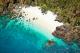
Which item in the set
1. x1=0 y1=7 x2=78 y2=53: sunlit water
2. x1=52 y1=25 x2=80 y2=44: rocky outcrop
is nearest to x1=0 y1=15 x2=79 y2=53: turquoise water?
x1=0 y1=7 x2=78 y2=53: sunlit water

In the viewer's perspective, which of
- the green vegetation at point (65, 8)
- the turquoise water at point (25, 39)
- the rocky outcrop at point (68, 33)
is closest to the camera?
the turquoise water at point (25, 39)

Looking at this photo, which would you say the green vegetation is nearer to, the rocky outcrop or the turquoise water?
the rocky outcrop

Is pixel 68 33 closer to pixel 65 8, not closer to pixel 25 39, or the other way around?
pixel 65 8

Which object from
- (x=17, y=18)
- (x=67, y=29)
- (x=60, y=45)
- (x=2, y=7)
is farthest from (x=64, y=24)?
(x=2, y=7)

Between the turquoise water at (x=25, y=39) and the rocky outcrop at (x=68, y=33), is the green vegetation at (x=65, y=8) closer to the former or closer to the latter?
the rocky outcrop at (x=68, y=33)

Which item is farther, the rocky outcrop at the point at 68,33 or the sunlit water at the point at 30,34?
the rocky outcrop at the point at 68,33

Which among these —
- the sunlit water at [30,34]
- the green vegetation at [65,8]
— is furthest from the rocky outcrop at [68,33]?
the green vegetation at [65,8]

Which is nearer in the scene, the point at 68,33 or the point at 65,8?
the point at 68,33

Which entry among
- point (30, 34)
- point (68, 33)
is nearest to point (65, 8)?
point (68, 33)
